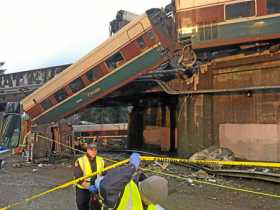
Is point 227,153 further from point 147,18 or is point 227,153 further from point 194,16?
point 147,18

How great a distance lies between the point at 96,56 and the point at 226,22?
5.68 meters

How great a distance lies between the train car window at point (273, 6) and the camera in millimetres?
15000

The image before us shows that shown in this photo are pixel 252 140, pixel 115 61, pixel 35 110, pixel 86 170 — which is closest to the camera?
pixel 86 170

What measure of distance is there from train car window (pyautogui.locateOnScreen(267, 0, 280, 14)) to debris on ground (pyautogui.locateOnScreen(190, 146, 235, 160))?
4.82 meters

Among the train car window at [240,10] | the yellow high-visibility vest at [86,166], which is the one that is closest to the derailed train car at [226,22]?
the train car window at [240,10]

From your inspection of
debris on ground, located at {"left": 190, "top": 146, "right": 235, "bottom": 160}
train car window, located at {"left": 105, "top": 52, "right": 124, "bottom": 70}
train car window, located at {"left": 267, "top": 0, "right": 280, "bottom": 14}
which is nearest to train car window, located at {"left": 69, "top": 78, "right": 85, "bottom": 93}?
train car window, located at {"left": 105, "top": 52, "right": 124, "bottom": 70}

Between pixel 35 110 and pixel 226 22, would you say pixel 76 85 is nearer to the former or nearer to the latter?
pixel 35 110

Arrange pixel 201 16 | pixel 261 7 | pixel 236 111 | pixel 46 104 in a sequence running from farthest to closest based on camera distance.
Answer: pixel 46 104
pixel 201 16
pixel 236 111
pixel 261 7

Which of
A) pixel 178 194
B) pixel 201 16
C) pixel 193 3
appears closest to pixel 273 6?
pixel 201 16

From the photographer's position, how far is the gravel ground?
32.0ft

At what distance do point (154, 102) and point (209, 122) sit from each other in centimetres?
705

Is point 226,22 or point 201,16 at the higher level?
point 201,16

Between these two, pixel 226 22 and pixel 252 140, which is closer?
pixel 252 140

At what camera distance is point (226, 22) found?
16094mm
